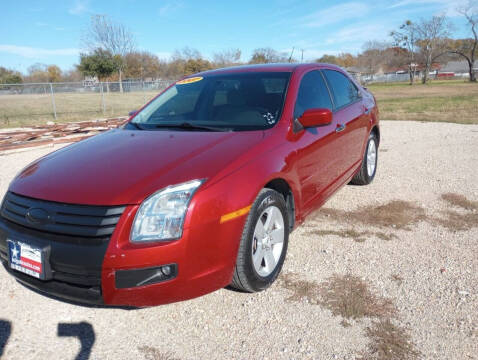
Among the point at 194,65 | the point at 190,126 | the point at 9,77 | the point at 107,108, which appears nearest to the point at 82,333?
the point at 190,126

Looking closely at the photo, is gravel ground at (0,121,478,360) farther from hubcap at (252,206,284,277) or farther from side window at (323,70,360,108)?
side window at (323,70,360,108)

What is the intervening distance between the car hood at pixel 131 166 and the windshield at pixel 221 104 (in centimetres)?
23

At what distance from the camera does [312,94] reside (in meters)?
3.50

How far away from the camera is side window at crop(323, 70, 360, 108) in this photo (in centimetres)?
404

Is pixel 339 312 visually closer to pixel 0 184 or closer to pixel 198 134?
pixel 198 134

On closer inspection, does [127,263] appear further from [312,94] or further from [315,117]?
[312,94]

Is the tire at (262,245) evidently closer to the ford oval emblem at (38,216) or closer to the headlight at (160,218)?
the headlight at (160,218)

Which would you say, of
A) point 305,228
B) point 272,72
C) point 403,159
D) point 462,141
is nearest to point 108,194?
point 272,72

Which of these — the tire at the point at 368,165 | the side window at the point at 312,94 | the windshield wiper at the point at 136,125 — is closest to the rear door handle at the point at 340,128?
the side window at the point at 312,94

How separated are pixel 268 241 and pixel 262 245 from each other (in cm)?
8

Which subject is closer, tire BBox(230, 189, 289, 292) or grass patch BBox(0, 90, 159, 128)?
tire BBox(230, 189, 289, 292)

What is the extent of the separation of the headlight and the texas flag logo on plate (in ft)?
1.97

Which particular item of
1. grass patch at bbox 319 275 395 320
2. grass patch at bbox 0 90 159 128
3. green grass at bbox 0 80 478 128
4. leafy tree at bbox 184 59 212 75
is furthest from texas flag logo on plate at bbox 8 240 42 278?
leafy tree at bbox 184 59 212 75

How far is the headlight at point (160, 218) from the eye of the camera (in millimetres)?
2010
